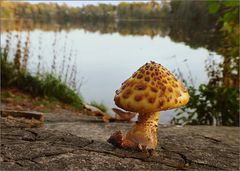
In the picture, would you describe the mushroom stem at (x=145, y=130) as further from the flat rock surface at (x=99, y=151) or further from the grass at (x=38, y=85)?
the grass at (x=38, y=85)

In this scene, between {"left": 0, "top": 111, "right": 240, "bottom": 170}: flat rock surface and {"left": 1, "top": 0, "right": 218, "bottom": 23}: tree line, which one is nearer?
{"left": 0, "top": 111, "right": 240, "bottom": 170}: flat rock surface

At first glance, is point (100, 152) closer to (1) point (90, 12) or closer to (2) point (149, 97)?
(2) point (149, 97)

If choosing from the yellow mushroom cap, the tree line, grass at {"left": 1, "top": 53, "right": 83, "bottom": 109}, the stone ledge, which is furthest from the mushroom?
the tree line

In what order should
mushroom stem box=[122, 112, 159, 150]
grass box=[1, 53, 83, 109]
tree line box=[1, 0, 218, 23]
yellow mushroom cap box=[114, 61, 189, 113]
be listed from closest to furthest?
yellow mushroom cap box=[114, 61, 189, 113] < mushroom stem box=[122, 112, 159, 150] < grass box=[1, 53, 83, 109] < tree line box=[1, 0, 218, 23]

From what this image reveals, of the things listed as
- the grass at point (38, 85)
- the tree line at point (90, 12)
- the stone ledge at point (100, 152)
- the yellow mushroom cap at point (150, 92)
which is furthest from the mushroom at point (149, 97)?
the tree line at point (90, 12)

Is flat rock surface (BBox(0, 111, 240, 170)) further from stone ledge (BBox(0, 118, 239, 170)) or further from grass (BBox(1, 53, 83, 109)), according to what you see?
grass (BBox(1, 53, 83, 109))
